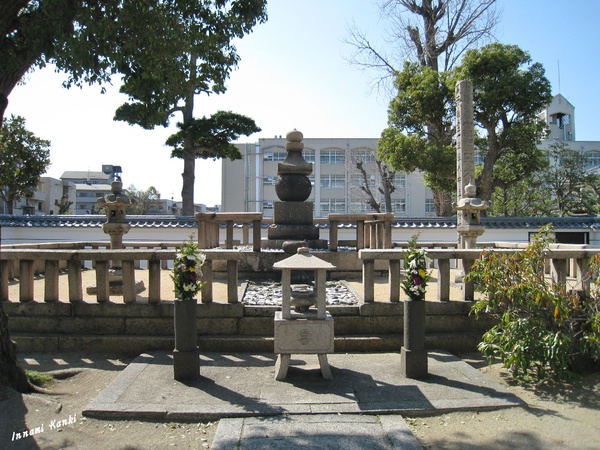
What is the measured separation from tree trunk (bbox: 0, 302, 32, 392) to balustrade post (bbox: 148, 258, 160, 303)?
196 cm

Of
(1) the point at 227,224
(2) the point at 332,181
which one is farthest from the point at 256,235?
(2) the point at 332,181

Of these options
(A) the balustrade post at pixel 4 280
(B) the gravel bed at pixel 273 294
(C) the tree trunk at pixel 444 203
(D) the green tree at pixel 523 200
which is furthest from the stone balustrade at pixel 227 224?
(D) the green tree at pixel 523 200

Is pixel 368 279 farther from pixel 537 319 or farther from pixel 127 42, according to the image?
pixel 127 42

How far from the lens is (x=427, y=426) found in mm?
4453

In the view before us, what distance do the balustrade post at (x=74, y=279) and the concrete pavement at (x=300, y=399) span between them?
5.02ft

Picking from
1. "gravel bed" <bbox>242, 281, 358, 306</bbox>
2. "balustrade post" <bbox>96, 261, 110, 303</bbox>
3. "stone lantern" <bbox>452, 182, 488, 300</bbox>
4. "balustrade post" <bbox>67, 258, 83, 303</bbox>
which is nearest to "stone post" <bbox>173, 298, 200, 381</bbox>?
"gravel bed" <bbox>242, 281, 358, 306</bbox>

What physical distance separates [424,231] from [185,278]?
11432 millimetres

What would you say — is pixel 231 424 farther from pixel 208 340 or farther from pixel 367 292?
pixel 367 292

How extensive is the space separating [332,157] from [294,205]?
1140 inches

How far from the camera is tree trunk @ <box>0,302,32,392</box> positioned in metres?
4.85

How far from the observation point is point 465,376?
18.4 feet

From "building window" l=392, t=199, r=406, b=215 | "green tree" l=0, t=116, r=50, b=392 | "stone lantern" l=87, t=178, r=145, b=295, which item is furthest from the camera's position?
"building window" l=392, t=199, r=406, b=215

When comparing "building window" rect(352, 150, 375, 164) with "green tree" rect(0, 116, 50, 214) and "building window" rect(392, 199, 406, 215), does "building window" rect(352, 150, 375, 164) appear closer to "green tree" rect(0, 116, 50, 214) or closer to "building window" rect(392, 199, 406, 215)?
"building window" rect(392, 199, 406, 215)

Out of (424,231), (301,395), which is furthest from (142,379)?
(424,231)
